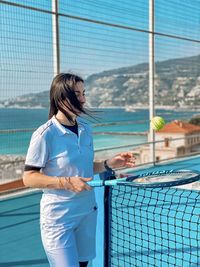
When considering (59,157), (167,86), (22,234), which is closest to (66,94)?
(59,157)

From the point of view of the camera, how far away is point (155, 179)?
2125mm

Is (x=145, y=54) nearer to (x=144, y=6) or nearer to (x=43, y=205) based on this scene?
(x=144, y=6)

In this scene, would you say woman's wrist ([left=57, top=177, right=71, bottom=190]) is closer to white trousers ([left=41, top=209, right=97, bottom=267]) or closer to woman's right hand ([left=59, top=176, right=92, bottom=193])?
woman's right hand ([left=59, top=176, right=92, bottom=193])

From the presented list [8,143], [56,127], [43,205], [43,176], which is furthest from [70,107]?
[8,143]

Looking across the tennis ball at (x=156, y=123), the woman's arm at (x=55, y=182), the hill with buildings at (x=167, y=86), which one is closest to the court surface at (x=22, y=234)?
the woman's arm at (x=55, y=182)

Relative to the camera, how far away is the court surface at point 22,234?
3.06 metres

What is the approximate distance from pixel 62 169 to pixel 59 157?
6 cm

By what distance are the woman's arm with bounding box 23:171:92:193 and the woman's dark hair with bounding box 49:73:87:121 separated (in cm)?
32

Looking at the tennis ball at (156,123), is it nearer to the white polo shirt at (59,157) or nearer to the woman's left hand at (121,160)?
the woman's left hand at (121,160)

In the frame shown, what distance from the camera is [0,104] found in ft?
14.7

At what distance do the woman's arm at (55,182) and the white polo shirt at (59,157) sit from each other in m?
0.05

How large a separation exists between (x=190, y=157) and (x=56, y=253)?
264 inches

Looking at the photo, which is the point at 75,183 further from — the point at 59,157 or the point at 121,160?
the point at 121,160

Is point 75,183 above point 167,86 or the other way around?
the other way around
